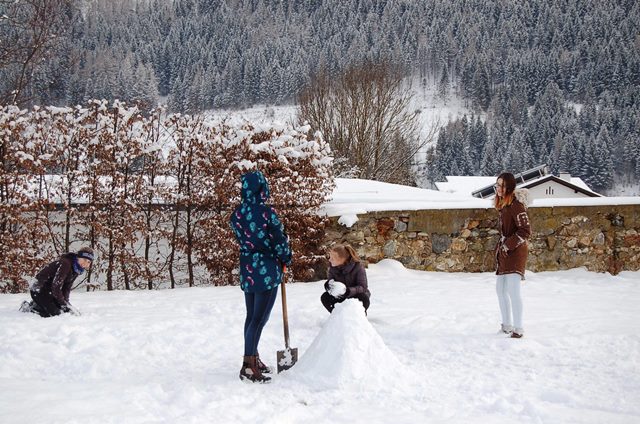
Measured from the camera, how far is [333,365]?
157 inches

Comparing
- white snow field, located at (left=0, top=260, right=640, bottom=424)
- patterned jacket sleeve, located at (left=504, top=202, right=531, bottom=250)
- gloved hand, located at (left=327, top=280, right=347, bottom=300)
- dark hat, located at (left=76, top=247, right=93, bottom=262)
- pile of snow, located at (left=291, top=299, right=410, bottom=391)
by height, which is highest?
patterned jacket sleeve, located at (left=504, top=202, right=531, bottom=250)

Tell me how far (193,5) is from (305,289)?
149m

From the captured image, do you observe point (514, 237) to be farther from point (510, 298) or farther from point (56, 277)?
point (56, 277)

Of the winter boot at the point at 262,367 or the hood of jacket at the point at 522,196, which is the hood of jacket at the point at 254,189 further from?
the hood of jacket at the point at 522,196

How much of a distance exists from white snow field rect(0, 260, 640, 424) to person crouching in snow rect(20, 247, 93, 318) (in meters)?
0.22

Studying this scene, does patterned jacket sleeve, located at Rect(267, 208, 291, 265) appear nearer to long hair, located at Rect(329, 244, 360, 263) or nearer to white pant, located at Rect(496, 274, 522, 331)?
long hair, located at Rect(329, 244, 360, 263)

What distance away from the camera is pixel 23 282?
26.7 feet

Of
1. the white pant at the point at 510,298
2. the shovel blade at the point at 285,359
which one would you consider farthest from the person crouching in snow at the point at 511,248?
the shovel blade at the point at 285,359

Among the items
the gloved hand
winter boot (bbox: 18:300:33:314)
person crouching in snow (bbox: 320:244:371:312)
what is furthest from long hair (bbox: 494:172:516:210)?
winter boot (bbox: 18:300:33:314)

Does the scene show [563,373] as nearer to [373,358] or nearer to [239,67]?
[373,358]

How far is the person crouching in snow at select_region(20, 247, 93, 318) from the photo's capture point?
5.96 m

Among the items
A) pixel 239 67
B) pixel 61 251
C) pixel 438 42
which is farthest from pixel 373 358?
pixel 438 42

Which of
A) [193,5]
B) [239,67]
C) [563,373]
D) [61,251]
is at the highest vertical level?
[193,5]

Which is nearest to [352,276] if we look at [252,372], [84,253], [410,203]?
[252,372]
